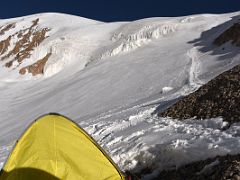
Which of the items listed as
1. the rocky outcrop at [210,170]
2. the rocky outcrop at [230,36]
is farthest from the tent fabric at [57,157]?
the rocky outcrop at [230,36]

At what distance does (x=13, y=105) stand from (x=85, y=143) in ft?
83.9

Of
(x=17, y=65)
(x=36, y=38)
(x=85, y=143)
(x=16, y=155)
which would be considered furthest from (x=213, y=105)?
(x=36, y=38)

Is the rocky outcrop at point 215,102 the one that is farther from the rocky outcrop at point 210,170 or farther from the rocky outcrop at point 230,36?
the rocky outcrop at point 230,36

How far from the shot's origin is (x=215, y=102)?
11.9 meters

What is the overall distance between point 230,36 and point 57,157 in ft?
86.8

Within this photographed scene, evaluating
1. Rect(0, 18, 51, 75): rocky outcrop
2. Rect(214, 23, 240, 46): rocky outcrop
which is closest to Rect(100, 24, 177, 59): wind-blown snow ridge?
Rect(214, 23, 240, 46): rocky outcrop

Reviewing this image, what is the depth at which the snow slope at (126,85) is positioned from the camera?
10.2 metres

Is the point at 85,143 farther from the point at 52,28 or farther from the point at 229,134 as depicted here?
the point at 52,28

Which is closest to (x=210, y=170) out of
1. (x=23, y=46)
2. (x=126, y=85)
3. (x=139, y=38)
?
(x=126, y=85)

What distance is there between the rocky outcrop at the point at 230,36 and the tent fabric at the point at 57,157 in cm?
2421

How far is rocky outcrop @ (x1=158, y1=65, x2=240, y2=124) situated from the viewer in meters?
11.1

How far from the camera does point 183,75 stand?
2512 cm

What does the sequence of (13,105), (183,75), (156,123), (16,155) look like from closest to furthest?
(16,155) < (156,123) < (183,75) < (13,105)

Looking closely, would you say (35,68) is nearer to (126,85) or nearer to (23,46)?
(23,46)
